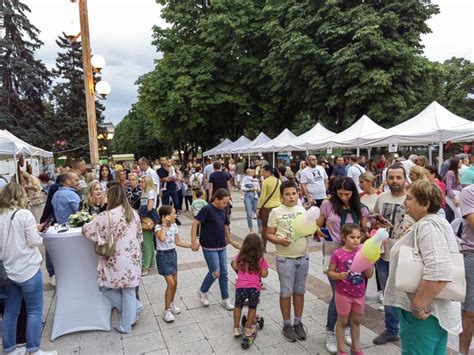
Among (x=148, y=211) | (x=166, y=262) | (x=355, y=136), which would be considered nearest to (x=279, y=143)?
(x=355, y=136)

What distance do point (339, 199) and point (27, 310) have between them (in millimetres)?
3184

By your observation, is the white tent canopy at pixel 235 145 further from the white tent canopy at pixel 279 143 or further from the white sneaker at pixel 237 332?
the white sneaker at pixel 237 332

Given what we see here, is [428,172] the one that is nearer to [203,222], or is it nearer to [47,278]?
[203,222]

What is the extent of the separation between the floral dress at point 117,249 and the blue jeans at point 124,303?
0.48ft

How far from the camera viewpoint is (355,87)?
14.7 meters

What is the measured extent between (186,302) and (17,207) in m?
2.36

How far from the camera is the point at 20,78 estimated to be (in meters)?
25.9

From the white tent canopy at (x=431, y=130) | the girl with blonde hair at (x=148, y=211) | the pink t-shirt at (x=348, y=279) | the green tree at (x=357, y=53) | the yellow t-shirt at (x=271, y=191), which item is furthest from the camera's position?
the green tree at (x=357, y=53)

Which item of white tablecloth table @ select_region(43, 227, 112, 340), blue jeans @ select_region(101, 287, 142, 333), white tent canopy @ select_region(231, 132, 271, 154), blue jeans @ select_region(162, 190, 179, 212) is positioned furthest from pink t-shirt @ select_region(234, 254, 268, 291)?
white tent canopy @ select_region(231, 132, 271, 154)

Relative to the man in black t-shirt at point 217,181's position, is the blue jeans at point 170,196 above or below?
below

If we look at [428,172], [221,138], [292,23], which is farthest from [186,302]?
[221,138]

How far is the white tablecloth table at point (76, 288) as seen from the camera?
11.6ft

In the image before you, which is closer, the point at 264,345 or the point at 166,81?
the point at 264,345

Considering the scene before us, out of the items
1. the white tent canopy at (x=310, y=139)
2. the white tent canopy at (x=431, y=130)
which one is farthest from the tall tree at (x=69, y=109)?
the white tent canopy at (x=431, y=130)
